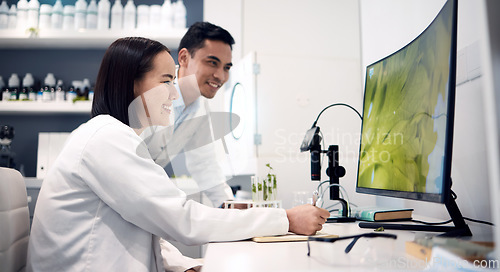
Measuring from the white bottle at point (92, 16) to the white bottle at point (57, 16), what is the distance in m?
0.20

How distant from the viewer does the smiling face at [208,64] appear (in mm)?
2412

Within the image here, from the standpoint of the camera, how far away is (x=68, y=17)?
2850 millimetres

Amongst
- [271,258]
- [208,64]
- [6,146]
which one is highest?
[208,64]

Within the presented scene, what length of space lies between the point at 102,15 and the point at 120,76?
2.00 meters

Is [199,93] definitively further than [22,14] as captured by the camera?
No

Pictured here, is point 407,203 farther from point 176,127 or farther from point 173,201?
point 176,127

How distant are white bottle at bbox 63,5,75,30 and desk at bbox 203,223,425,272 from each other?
2.56 metres

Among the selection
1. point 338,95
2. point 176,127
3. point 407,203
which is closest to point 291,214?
point 407,203

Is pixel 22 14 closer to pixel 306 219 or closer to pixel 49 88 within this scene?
pixel 49 88

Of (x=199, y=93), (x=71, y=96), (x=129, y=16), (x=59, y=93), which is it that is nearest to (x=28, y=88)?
(x=59, y=93)

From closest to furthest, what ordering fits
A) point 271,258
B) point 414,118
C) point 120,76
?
point 271,258 < point 414,118 < point 120,76

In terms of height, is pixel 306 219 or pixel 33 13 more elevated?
pixel 33 13

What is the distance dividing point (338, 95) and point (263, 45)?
107cm

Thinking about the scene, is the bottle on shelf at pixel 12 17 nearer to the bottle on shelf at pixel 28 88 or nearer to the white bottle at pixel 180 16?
the bottle on shelf at pixel 28 88
